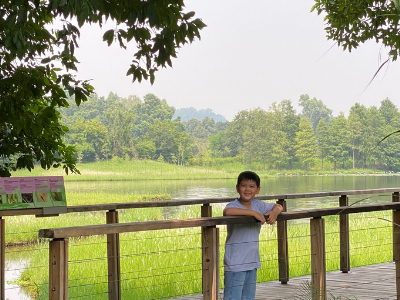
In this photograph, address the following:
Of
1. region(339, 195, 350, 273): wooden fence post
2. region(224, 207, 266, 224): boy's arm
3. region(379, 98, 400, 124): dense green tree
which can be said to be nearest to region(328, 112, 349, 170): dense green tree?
region(379, 98, 400, 124): dense green tree

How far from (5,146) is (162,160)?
67972 millimetres

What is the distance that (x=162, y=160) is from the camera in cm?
7325

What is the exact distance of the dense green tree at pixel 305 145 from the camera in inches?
2938

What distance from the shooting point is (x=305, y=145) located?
2997 inches

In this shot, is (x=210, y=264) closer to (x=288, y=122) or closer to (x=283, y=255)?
(x=283, y=255)

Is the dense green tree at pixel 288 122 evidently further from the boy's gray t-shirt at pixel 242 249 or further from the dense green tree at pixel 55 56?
the boy's gray t-shirt at pixel 242 249

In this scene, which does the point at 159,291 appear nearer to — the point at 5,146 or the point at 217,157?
the point at 5,146

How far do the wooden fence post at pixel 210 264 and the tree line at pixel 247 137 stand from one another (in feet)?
210

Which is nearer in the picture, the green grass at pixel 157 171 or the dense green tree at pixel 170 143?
the green grass at pixel 157 171

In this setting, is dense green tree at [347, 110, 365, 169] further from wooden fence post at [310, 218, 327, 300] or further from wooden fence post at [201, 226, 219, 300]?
wooden fence post at [201, 226, 219, 300]

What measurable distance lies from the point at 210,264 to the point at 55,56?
297 cm

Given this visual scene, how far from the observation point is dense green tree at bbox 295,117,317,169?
245 feet

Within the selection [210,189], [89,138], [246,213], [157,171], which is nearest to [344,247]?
[246,213]

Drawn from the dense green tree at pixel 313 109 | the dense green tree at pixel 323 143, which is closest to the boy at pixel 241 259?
the dense green tree at pixel 323 143
